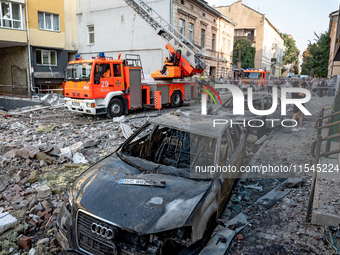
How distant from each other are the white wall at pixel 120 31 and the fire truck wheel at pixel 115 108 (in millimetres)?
10547

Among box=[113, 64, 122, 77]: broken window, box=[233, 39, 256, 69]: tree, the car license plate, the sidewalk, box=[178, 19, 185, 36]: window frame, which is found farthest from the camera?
box=[233, 39, 256, 69]: tree

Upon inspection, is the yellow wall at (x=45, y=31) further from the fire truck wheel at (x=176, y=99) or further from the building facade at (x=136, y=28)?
the fire truck wheel at (x=176, y=99)

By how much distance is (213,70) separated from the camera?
3102 cm

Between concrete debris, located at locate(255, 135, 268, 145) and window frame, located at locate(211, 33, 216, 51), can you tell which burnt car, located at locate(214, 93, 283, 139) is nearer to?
concrete debris, located at locate(255, 135, 268, 145)

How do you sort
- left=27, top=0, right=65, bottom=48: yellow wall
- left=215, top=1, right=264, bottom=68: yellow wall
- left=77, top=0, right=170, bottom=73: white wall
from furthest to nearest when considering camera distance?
1. left=215, top=1, right=264, bottom=68: yellow wall
2. left=77, top=0, right=170, bottom=73: white wall
3. left=27, top=0, right=65, bottom=48: yellow wall

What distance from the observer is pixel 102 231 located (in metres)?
2.78

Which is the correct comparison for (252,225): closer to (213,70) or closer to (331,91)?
(331,91)

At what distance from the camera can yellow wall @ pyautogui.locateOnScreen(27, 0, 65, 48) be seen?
68.9ft

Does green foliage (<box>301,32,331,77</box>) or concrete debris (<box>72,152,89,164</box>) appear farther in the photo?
green foliage (<box>301,32,331,77</box>)

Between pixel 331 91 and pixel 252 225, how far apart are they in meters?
24.8

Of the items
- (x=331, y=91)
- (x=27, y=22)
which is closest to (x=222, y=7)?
(x=331, y=91)

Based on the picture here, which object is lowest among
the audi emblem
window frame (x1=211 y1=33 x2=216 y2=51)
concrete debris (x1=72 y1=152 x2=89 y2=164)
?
concrete debris (x1=72 y1=152 x2=89 y2=164)

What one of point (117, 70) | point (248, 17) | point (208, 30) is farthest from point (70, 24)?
point (248, 17)

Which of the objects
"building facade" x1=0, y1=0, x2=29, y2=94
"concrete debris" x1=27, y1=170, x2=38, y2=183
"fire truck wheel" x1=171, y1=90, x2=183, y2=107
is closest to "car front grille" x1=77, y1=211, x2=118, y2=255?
"concrete debris" x1=27, y1=170, x2=38, y2=183
